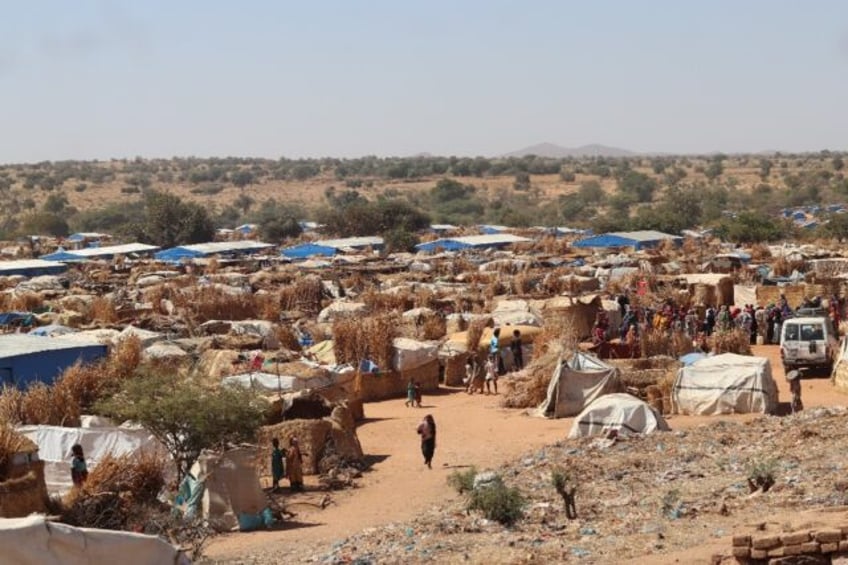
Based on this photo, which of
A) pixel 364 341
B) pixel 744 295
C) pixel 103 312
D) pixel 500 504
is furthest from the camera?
pixel 744 295

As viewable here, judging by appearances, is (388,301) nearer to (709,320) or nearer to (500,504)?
(709,320)

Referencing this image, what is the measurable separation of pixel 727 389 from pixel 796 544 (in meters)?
10.2

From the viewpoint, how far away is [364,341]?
23594 mm

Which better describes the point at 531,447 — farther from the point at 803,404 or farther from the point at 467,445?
the point at 803,404

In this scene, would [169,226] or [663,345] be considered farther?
[169,226]

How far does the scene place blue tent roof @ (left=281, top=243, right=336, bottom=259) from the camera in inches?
1960

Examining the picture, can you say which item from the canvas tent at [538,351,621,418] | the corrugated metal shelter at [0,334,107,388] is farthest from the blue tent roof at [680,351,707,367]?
the corrugated metal shelter at [0,334,107,388]

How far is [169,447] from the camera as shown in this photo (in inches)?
610

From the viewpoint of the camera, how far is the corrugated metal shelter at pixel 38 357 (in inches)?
749

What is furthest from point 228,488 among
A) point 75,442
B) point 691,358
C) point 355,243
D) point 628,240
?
point 355,243

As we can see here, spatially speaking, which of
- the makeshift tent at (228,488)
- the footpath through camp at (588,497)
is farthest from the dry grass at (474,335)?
the makeshift tent at (228,488)

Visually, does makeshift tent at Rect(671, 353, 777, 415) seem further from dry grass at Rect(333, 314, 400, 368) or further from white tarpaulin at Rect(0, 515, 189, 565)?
white tarpaulin at Rect(0, 515, 189, 565)

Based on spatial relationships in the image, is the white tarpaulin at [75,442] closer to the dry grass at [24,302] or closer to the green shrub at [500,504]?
the green shrub at [500,504]

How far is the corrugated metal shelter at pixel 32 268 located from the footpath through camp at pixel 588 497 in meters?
26.2
